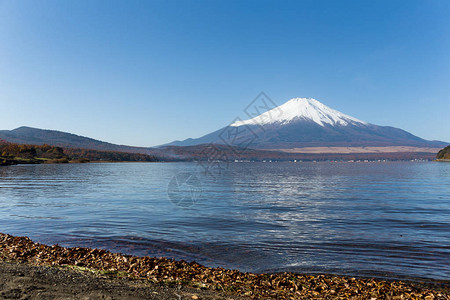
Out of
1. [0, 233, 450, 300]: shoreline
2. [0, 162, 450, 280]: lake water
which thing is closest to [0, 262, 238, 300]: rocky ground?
[0, 233, 450, 300]: shoreline

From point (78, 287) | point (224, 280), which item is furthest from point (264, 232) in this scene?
point (78, 287)

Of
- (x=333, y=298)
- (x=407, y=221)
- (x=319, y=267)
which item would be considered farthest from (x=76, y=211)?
(x=407, y=221)

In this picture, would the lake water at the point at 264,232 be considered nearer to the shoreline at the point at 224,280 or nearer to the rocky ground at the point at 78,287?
the shoreline at the point at 224,280

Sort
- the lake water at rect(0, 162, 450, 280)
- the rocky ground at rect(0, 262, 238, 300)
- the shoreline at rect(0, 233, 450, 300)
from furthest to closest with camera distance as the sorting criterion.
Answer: the lake water at rect(0, 162, 450, 280)
the shoreline at rect(0, 233, 450, 300)
the rocky ground at rect(0, 262, 238, 300)

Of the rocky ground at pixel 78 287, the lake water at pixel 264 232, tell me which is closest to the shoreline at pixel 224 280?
the rocky ground at pixel 78 287

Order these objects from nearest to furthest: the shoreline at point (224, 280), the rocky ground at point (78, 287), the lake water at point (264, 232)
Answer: the rocky ground at point (78, 287) < the shoreline at point (224, 280) < the lake water at point (264, 232)

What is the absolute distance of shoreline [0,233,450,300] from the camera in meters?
9.48

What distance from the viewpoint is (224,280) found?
1050cm

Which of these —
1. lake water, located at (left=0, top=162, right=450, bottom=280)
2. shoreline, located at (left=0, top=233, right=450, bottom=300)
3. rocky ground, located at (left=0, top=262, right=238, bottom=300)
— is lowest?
lake water, located at (left=0, top=162, right=450, bottom=280)

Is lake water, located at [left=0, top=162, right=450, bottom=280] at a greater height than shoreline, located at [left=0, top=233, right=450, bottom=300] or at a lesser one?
lesser

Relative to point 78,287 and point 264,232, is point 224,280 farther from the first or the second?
point 264,232

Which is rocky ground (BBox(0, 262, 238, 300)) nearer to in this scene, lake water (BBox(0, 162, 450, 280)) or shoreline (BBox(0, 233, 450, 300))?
shoreline (BBox(0, 233, 450, 300))

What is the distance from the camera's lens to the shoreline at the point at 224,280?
31.1 ft

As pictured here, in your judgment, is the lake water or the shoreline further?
the lake water
